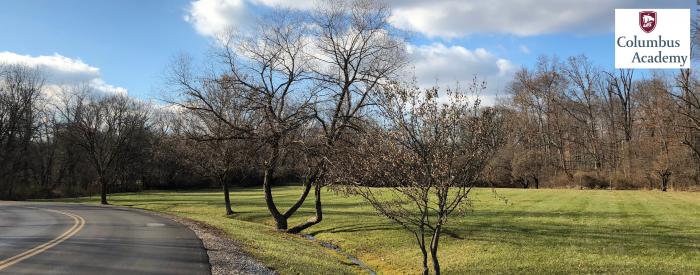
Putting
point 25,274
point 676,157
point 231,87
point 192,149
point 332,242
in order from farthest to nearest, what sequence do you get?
point 676,157 < point 192,149 < point 231,87 < point 332,242 < point 25,274

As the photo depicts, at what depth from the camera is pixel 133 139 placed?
256 feet

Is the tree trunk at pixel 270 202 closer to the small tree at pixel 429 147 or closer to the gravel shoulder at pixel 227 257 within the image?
the gravel shoulder at pixel 227 257

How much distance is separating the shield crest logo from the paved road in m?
23.6

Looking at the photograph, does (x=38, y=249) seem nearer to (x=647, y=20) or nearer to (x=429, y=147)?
(x=429, y=147)

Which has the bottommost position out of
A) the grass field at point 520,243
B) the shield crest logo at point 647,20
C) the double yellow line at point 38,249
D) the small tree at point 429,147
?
the grass field at point 520,243

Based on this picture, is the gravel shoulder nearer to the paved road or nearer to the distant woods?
the paved road

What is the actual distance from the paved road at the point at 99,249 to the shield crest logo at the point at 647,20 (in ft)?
77.3

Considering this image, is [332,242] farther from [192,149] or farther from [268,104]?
[192,149]

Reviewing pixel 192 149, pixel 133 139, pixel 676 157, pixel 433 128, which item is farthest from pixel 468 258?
pixel 133 139

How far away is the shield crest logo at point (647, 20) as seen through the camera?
26625 millimetres

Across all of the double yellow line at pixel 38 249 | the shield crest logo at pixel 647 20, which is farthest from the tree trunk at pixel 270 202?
the shield crest logo at pixel 647 20

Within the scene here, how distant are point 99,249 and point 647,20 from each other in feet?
87.2

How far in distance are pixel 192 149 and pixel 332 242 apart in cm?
1147

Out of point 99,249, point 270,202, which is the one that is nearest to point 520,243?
point 270,202
